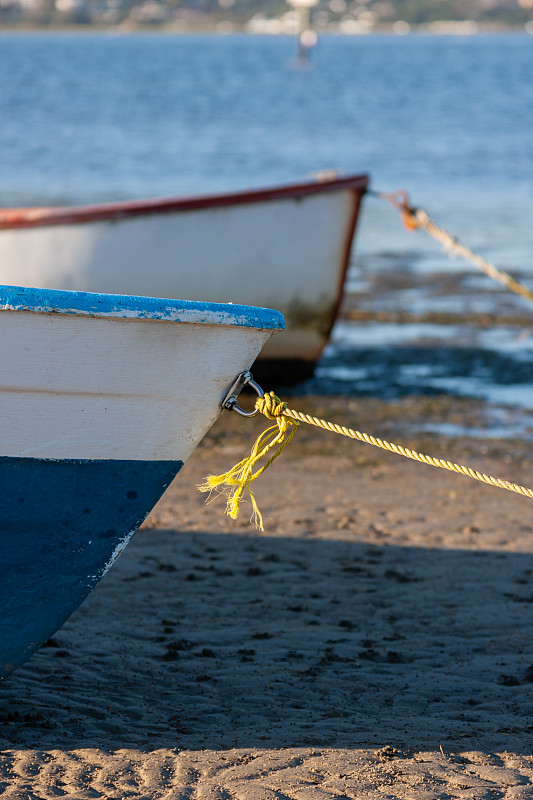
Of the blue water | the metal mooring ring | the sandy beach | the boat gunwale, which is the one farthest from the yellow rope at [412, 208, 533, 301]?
the metal mooring ring

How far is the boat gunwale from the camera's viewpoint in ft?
24.0

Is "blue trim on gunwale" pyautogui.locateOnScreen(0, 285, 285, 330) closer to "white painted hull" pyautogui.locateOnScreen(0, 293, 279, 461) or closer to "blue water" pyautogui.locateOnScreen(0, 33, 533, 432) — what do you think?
"white painted hull" pyautogui.locateOnScreen(0, 293, 279, 461)

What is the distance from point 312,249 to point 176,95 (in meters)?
36.9

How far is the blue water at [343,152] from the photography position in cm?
1216

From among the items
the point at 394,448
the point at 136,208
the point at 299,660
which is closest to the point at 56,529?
the point at 394,448

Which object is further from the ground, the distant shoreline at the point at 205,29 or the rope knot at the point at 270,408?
the distant shoreline at the point at 205,29

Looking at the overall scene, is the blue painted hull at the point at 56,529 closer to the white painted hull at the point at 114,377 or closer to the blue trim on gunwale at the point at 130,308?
the white painted hull at the point at 114,377

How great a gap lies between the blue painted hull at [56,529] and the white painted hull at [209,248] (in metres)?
4.23

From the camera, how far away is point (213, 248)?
7.62 m

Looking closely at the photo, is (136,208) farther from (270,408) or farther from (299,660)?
(270,408)

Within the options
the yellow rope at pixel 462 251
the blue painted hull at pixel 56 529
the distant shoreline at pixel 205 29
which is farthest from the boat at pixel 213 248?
the distant shoreline at pixel 205 29

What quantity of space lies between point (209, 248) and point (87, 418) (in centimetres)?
463

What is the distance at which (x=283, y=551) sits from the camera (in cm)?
518

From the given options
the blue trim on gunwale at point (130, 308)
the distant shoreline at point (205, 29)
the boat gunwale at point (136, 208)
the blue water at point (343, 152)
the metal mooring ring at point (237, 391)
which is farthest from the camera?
the distant shoreline at point (205, 29)
